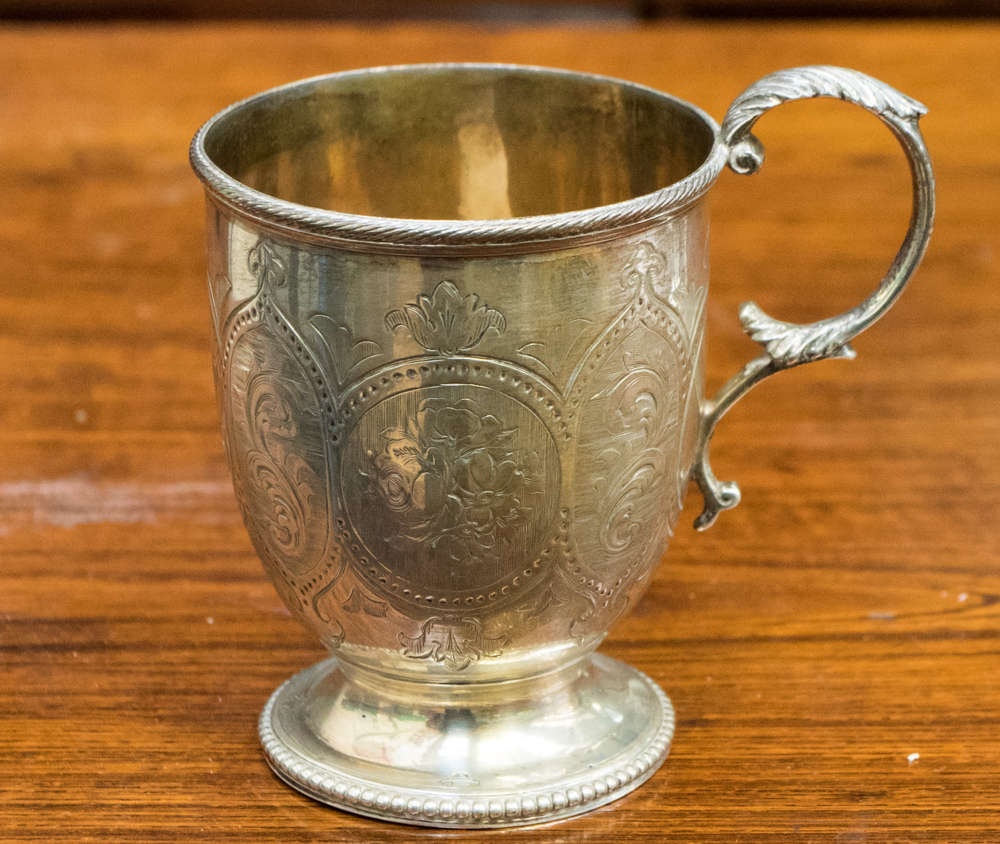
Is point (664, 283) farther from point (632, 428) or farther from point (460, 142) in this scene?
point (460, 142)

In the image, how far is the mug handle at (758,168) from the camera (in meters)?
0.71

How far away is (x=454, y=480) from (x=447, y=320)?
8 centimetres

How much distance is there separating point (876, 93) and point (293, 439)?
342 mm

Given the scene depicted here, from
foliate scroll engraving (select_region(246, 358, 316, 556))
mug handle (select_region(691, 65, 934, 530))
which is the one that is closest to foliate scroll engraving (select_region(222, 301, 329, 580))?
foliate scroll engraving (select_region(246, 358, 316, 556))

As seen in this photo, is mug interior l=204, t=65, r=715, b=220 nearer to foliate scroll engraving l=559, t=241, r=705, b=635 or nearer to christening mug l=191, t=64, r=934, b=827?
christening mug l=191, t=64, r=934, b=827

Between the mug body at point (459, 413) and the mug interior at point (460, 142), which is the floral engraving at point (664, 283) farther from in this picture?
the mug interior at point (460, 142)

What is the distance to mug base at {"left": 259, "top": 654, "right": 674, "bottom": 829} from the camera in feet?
2.48

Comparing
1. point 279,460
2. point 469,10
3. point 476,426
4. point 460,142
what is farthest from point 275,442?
point 469,10

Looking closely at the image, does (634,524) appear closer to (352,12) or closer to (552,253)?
(552,253)

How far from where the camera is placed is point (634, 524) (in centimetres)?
75

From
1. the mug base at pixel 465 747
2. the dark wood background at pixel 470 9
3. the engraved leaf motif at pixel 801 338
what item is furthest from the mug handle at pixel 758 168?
the dark wood background at pixel 470 9

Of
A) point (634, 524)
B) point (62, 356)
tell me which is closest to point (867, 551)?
point (634, 524)

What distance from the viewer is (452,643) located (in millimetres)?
738

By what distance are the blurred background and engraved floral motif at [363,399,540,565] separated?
1441 mm
